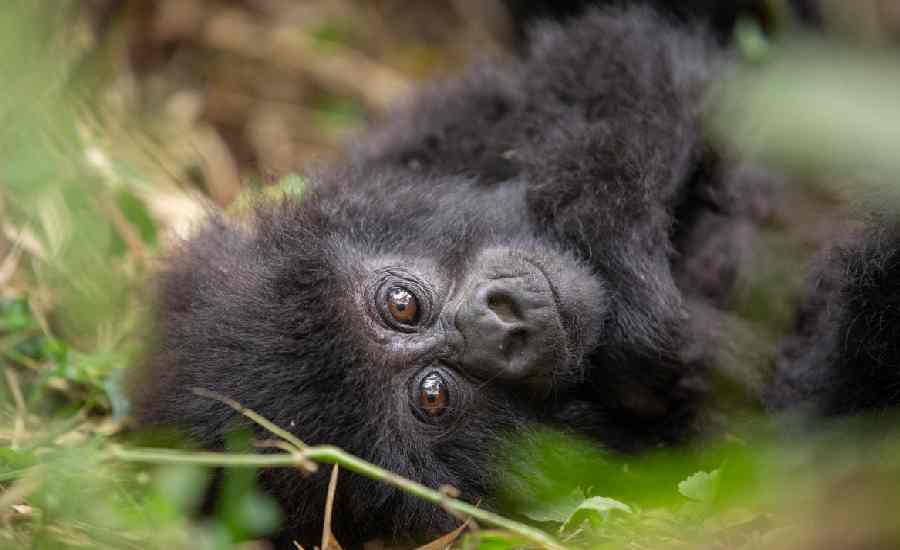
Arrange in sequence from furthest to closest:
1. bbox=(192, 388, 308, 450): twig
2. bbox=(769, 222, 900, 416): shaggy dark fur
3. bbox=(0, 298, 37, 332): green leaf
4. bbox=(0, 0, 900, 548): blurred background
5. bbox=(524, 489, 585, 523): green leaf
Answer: bbox=(0, 298, 37, 332): green leaf → bbox=(524, 489, 585, 523): green leaf → bbox=(769, 222, 900, 416): shaggy dark fur → bbox=(192, 388, 308, 450): twig → bbox=(0, 0, 900, 548): blurred background

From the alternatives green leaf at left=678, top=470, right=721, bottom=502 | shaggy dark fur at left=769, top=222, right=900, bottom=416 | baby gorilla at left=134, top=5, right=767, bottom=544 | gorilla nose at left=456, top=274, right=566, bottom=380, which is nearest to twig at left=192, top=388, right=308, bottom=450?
baby gorilla at left=134, top=5, right=767, bottom=544

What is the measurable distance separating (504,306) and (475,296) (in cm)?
7

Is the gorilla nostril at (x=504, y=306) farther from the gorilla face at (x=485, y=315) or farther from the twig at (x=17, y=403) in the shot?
the twig at (x=17, y=403)

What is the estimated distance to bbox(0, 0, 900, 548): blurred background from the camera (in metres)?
1.69

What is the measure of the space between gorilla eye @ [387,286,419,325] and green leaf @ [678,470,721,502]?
2.37ft

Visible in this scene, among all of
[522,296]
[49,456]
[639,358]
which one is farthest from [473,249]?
[49,456]

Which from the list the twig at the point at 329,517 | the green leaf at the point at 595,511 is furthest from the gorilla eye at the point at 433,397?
the green leaf at the point at 595,511

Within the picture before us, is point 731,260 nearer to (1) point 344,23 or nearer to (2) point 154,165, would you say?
(2) point 154,165

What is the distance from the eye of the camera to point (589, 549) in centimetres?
204

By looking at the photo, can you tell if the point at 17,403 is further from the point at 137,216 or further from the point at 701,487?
the point at 701,487

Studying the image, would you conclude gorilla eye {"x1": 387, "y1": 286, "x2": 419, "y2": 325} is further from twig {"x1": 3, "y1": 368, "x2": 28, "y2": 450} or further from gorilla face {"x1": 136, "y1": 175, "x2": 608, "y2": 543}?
twig {"x1": 3, "y1": 368, "x2": 28, "y2": 450}

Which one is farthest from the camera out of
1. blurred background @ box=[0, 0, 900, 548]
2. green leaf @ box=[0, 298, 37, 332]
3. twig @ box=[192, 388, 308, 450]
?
green leaf @ box=[0, 298, 37, 332]

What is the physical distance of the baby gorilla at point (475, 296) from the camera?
2.18 m

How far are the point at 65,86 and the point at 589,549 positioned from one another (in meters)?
2.55
